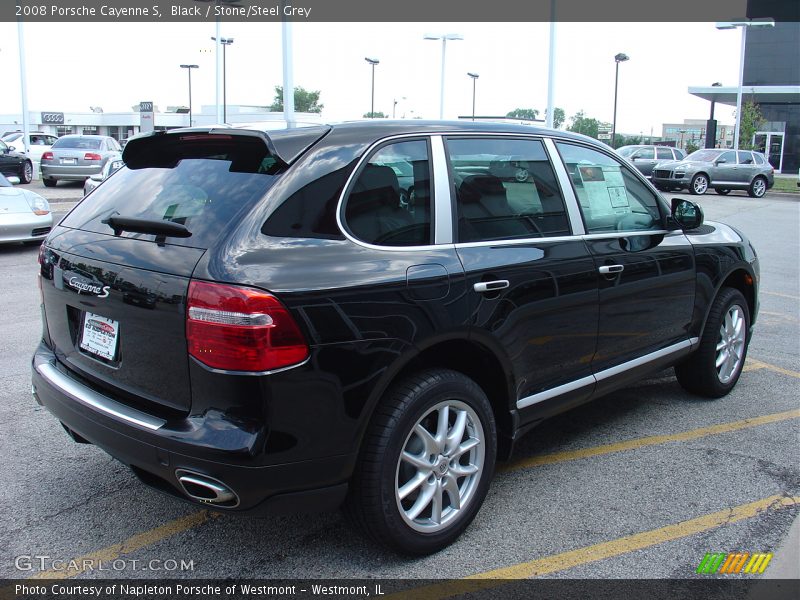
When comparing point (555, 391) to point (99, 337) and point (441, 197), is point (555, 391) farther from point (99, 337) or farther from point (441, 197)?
point (99, 337)

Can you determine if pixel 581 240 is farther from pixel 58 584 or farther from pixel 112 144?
pixel 112 144

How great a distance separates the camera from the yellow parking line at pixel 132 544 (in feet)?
9.97

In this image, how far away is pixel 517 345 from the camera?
3.49m

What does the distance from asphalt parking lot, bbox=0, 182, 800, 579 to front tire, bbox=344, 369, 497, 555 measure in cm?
17

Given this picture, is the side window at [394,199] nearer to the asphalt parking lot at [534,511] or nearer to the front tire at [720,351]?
the asphalt parking lot at [534,511]

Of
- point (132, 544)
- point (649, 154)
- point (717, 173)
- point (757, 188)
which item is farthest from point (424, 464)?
point (649, 154)

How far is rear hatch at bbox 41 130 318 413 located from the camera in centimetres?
280

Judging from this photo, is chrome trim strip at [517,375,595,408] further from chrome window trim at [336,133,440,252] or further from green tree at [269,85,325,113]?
green tree at [269,85,325,113]

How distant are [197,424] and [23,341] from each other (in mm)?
4363

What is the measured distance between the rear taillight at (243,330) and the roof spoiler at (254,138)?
0.63 m

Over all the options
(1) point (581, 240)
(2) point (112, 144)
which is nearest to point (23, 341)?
(1) point (581, 240)

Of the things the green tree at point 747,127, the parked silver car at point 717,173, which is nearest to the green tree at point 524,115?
the parked silver car at point 717,173

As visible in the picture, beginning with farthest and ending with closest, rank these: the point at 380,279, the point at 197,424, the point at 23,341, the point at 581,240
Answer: the point at 23,341 → the point at 581,240 → the point at 380,279 → the point at 197,424

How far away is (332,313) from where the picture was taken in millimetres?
2762
